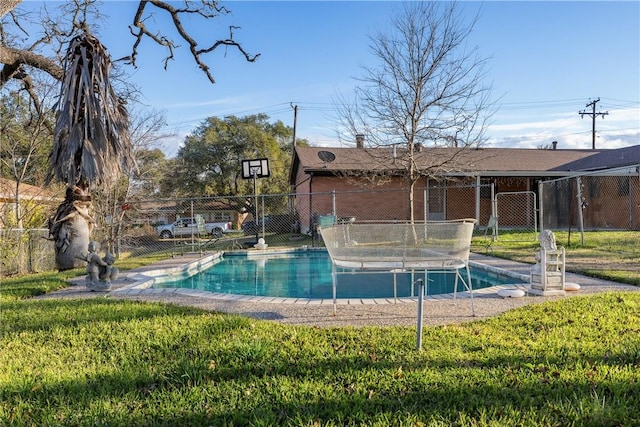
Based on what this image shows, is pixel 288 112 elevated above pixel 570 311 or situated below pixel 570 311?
above

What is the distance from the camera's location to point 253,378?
2.64m

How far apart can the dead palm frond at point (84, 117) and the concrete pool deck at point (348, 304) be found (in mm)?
2541

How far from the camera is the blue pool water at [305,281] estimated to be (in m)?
7.05

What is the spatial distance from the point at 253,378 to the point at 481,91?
39.0 ft

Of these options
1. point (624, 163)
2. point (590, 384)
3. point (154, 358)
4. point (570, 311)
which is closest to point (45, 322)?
point (154, 358)

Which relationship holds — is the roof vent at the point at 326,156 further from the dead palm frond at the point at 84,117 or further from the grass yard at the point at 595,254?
the dead palm frond at the point at 84,117

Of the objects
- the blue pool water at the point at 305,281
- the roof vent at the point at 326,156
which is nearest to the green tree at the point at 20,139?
the blue pool water at the point at 305,281

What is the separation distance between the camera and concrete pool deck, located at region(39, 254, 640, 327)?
4.19 m

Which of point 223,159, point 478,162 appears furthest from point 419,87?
point 223,159

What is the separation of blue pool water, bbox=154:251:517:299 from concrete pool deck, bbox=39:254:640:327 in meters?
0.70

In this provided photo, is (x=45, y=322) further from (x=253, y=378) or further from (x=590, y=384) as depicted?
(x=590, y=384)

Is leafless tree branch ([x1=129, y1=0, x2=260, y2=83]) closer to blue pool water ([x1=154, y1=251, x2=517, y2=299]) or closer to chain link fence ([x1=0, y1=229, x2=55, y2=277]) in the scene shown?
chain link fence ([x1=0, y1=229, x2=55, y2=277])

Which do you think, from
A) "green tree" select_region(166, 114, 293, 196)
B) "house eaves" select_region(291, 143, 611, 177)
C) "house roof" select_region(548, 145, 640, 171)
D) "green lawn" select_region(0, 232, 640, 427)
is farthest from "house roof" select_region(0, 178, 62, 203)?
"house roof" select_region(548, 145, 640, 171)

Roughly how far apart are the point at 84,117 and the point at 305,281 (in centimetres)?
541
